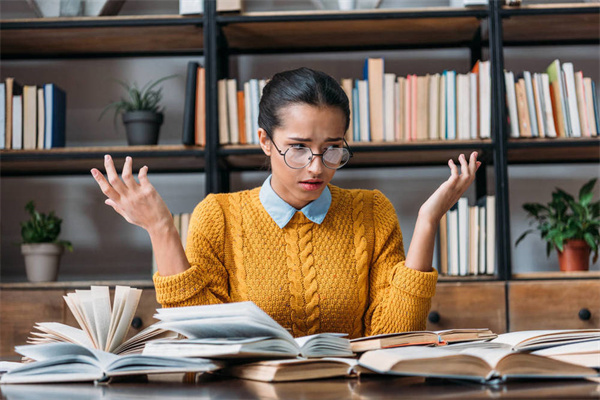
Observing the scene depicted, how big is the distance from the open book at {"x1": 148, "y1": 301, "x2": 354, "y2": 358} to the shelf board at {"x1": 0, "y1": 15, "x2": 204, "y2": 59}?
1548mm

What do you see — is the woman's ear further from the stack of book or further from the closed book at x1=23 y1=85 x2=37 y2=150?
the closed book at x1=23 y1=85 x2=37 y2=150

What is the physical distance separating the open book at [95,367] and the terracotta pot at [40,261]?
4.82 feet

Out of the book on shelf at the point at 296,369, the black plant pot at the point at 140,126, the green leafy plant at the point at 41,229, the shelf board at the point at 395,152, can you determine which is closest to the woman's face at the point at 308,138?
the book on shelf at the point at 296,369

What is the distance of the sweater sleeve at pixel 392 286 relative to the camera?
4.11 ft

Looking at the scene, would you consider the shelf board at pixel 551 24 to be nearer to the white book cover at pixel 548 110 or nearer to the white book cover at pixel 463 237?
the white book cover at pixel 548 110

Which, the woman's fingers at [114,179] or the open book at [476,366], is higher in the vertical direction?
the woman's fingers at [114,179]

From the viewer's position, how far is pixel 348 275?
1.43 m

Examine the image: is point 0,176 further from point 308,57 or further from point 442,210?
point 442,210

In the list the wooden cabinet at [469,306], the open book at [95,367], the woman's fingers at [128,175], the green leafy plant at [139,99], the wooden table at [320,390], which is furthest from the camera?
the green leafy plant at [139,99]

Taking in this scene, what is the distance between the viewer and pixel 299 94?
1334mm

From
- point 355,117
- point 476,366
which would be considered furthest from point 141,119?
point 476,366

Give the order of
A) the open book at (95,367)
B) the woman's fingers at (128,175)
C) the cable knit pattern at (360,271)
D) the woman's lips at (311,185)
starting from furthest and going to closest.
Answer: the cable knit pattern at (360,271), the woman's lips at (311,185), the woman's fingers at (128,175), the open book at (95,367)

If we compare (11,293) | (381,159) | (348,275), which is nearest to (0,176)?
(11,293)

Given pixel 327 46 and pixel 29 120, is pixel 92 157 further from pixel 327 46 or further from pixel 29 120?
pixel 327 46
